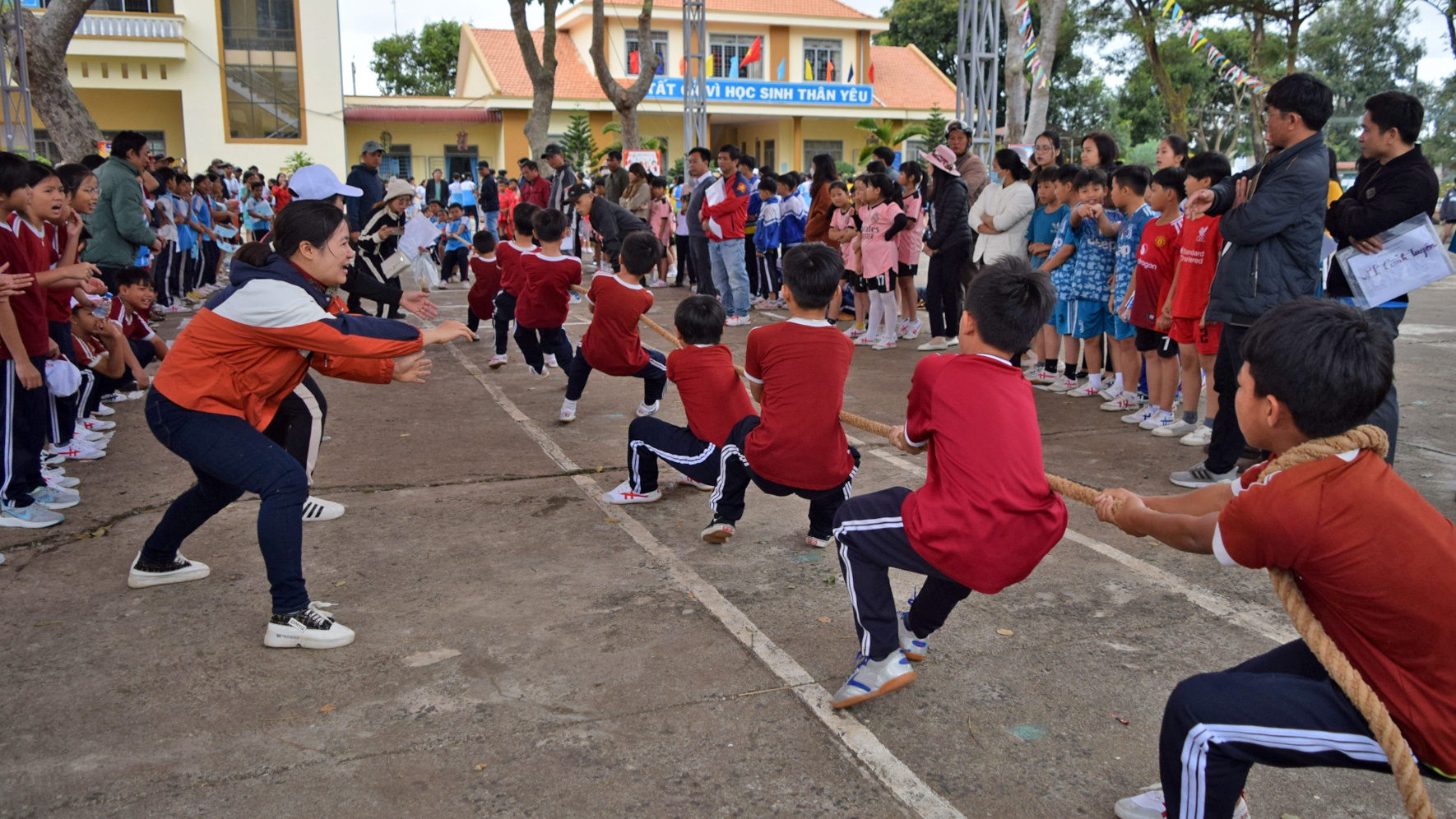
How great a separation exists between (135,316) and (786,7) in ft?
111

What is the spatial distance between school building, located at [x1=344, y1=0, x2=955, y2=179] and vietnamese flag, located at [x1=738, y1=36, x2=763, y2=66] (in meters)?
0.08

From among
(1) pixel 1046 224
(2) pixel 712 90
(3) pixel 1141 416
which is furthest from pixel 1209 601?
(2) pixel 712 90

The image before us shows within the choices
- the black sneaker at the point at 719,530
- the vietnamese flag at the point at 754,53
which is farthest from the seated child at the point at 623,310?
the vietnamese flag at the point at 754,53

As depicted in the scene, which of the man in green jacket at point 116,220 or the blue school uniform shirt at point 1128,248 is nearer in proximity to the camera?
the blue school uniform shirt at point 1128,248

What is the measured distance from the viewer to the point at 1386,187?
15.4ft

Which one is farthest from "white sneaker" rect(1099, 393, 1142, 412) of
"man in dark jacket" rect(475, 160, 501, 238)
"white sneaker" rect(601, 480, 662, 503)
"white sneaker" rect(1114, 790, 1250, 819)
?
"man in dark jacket" rect(475, 160, 501, 238)

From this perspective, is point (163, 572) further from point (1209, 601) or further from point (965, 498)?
point (1209, 601)

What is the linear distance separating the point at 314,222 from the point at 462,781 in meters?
2.09

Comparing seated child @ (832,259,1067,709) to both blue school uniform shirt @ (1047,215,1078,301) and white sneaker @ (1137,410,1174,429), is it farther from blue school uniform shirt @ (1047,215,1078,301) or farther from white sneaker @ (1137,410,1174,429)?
blue school uniform shirt @ (1047,215,1078,301)

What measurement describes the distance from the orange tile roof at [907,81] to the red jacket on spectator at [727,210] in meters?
26.9

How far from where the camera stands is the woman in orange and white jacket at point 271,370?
3.49 metres

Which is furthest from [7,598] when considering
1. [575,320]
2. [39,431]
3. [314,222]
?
[575,320]

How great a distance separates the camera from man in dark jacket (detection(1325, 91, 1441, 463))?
15.2 feet

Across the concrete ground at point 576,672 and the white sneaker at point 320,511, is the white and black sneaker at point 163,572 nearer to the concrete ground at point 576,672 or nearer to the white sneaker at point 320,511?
the concrete ground at point 576,672
